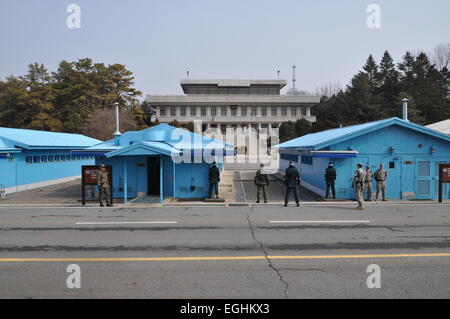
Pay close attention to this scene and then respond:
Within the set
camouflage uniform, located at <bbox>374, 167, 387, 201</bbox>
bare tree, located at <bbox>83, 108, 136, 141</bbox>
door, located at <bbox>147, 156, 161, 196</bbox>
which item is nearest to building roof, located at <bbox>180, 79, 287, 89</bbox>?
bare tree, located at <bbox>83, 108, 136, 141</bbox>

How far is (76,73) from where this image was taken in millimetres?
53562

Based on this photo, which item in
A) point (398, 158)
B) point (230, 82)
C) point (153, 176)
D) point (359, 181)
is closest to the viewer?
point (359, 181)

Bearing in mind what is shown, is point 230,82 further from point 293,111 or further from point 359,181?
point 359,181

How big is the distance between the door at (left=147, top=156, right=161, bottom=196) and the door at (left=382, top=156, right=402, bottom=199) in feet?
40.5

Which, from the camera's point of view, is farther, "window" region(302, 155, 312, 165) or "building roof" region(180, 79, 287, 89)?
"building roof" region(180, 79, 287, 89)

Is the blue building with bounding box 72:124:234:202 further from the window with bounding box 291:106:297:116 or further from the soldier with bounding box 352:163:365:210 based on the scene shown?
the window with bounding box 291:106:297:116

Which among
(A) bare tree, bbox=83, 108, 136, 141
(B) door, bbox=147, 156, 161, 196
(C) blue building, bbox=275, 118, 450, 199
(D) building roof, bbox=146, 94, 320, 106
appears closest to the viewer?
(C) blue building, bbox=275, 118, 450, 199

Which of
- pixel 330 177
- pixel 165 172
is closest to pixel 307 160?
pixel 330 177

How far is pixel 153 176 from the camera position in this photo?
1762cm

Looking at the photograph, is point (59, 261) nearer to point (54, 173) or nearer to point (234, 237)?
point (234, 237)

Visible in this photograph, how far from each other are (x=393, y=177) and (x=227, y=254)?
12720 mm

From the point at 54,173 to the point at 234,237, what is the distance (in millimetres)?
21356

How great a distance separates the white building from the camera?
6594 cm
